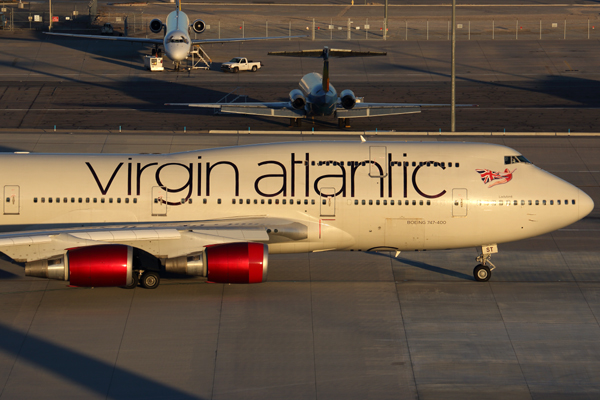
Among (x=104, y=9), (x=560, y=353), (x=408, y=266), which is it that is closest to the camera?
(x=560, y=353)

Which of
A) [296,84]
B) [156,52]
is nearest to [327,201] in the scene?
[296,84]

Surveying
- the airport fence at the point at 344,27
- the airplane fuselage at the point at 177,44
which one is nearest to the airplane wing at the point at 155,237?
the airplane fuselage at the point at 177,44

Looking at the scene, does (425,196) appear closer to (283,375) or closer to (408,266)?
(408,266)

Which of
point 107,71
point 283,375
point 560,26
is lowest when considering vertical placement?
point 283,375

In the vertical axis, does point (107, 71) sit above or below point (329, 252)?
above

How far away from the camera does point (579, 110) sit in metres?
64.9

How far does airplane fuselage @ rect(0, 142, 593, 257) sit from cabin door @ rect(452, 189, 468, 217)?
4 centimetres

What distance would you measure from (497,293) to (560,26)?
71.2 m

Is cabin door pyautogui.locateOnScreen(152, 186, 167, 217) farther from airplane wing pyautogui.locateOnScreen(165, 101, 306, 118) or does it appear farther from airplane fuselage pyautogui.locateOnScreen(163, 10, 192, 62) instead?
airplane fuselage pyautogui.locateOnScreen(163, 10, 192, 62)

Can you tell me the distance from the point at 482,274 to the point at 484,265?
0.43 meters

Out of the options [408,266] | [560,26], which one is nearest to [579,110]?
[560,26]

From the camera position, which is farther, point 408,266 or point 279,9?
point 279,9

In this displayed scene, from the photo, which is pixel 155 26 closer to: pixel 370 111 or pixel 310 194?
pixel 370 111

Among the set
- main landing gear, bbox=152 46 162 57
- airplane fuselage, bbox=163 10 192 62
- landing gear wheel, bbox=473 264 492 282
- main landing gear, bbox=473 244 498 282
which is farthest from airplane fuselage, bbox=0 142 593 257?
main landing gear, bbox=152 46 162 57
